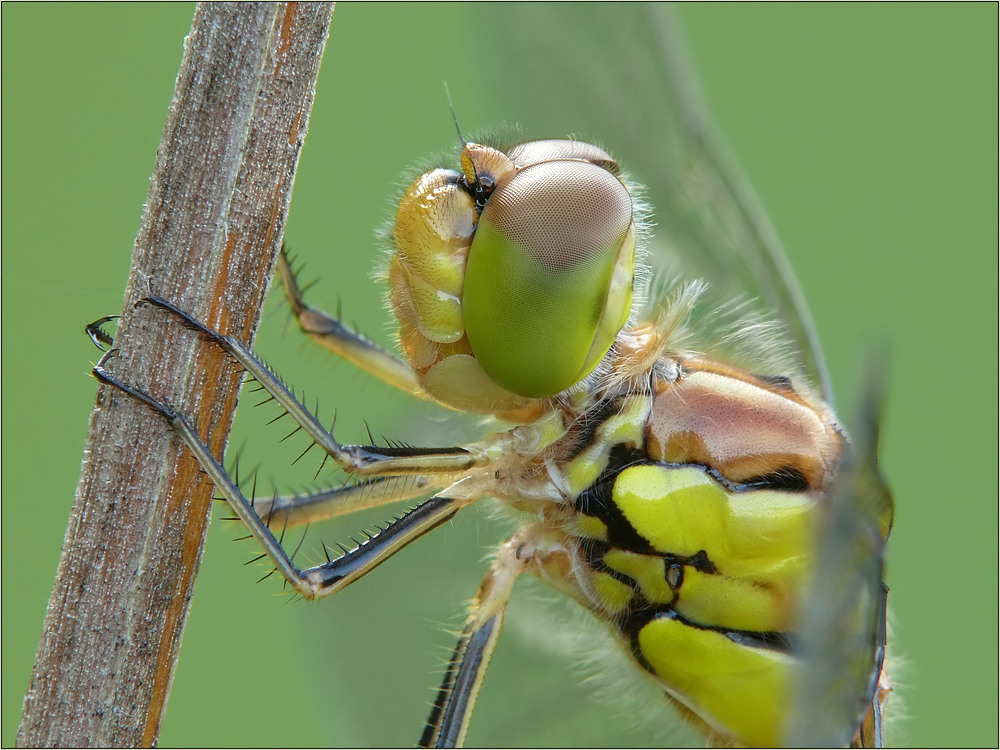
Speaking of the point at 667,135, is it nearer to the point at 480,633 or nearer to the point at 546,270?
the point at 546,270

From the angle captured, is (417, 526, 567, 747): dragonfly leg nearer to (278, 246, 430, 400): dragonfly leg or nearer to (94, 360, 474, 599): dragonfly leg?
(94, 360, 474, 599): dragonfly leg

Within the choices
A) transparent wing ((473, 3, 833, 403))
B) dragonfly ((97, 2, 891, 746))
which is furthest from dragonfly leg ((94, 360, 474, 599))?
transparent wing ((473, 3, 833, 403))

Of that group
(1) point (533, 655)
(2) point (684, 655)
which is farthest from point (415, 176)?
(1) point (533, 655)

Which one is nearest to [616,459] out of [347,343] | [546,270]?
[546,270]

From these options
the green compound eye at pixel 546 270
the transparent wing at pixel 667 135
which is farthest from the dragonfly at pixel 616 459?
the transparent wing at pixel 667 135

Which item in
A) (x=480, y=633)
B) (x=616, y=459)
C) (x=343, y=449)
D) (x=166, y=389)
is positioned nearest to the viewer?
(x=166, y=389)

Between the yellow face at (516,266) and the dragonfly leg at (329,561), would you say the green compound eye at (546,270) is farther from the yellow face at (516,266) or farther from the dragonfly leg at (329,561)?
the dragonfly leg at (329,561)

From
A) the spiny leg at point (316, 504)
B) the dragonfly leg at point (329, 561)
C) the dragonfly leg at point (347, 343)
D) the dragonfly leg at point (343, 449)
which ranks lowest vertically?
the dragonfly leg at point (329, 561)
